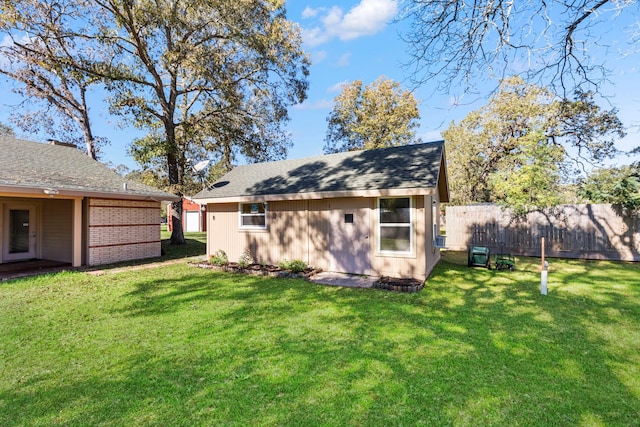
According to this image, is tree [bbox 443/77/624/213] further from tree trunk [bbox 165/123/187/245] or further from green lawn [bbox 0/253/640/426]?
tree trunk [bbox 165/123/187/245]

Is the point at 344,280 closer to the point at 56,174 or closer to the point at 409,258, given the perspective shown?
the point at 409,258

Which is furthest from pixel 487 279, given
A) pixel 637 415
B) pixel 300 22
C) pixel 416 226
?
pixel 300 22

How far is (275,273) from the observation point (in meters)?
8.34

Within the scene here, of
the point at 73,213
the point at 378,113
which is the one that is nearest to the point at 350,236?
the point at 73,213

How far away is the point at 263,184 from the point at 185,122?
7.25 meters

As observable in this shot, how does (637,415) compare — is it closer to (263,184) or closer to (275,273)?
(275,273)

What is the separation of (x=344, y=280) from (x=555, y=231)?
9381 mm

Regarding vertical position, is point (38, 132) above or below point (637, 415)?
above

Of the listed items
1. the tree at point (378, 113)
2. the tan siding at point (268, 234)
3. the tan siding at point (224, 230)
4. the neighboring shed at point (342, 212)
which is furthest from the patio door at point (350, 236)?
the tree at point (378, 113)

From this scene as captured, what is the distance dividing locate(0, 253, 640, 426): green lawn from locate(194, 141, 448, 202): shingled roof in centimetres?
281

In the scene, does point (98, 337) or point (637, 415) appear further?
point (98, 337)

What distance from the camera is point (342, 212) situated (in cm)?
838

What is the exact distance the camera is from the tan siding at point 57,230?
1055 cm

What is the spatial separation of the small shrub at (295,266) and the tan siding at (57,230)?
803 centimetres
